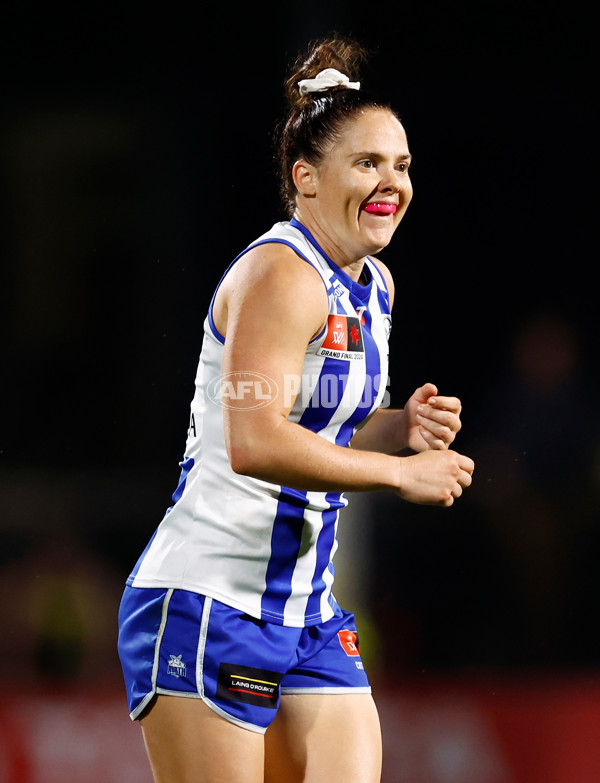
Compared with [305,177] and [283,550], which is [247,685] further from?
[305,177]

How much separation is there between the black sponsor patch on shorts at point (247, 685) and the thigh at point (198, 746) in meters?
0.03

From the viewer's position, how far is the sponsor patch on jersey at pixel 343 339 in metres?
1.24

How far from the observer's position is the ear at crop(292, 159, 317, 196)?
135cm

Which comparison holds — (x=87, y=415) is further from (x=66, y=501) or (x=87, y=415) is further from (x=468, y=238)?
(x=468, y=238)

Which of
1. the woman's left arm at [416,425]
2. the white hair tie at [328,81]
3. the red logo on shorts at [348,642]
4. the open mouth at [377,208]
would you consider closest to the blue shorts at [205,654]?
the red logo on shorts at [348,642]

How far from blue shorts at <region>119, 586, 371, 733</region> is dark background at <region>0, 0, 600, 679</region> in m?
1.64

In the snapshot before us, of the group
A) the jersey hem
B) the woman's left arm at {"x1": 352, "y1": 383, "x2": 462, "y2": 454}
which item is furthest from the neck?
the jersey hem

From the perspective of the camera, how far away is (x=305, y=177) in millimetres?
1361

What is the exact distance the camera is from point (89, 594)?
286 centimetres

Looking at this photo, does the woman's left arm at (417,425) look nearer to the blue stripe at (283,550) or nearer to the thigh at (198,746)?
the blue stripe at (283,550)

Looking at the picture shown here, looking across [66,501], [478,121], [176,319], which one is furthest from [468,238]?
[66,501]

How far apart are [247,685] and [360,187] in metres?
0.69

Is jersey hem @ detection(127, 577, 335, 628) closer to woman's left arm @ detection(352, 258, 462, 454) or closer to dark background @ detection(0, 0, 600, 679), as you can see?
woman's left arm @ detection(352, 258, 462, 454)

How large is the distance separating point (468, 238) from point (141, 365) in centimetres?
108
